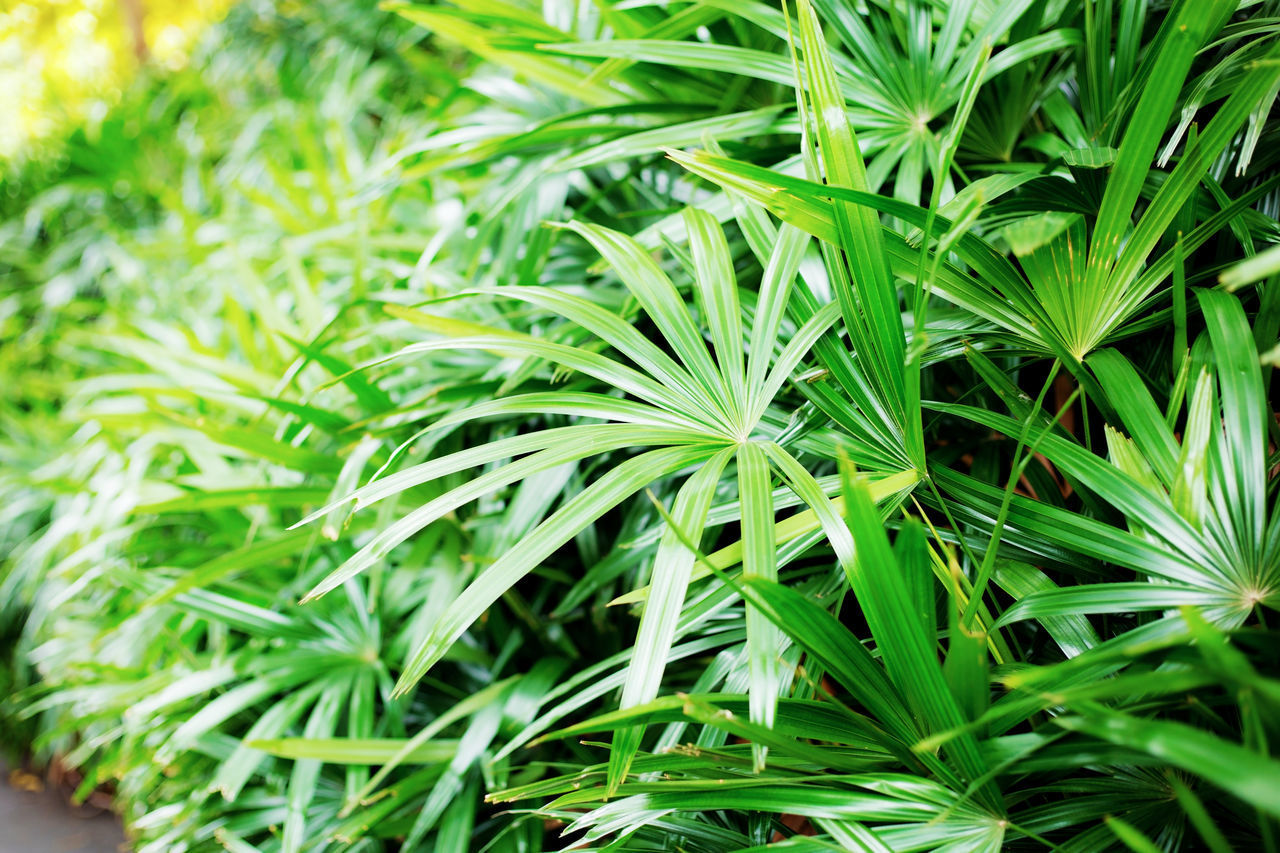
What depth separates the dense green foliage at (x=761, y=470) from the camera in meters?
0.51

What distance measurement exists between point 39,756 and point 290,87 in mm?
2051

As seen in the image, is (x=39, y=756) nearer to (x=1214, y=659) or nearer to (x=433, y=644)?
(x=433, y=644)

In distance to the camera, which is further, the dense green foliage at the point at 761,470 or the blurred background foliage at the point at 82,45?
the blurred background foliage at the point at 82,45

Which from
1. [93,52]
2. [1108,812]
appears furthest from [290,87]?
[93,52]

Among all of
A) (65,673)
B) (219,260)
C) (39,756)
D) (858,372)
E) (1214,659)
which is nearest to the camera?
(1214,659)

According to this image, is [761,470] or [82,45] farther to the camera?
[82,45]

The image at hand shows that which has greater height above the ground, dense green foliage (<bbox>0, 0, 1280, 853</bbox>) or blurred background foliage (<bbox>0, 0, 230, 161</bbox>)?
blurred background foliage (<bbox>0, 0, 230, 161</bbox>)

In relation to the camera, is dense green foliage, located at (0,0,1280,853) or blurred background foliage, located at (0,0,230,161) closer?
dense green foliage, located at (0,0,1280,853)

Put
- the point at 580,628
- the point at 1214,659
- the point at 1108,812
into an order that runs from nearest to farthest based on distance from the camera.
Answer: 1. the point at 1214,659
2. the point at 1108,812
3. the point at 580,628

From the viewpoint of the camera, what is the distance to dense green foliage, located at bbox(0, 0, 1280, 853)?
0.51 metres

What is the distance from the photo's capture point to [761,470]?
1.83 ft

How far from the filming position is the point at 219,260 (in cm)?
180

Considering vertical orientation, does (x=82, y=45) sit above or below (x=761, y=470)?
above

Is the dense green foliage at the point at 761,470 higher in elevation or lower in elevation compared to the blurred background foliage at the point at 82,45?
lower
